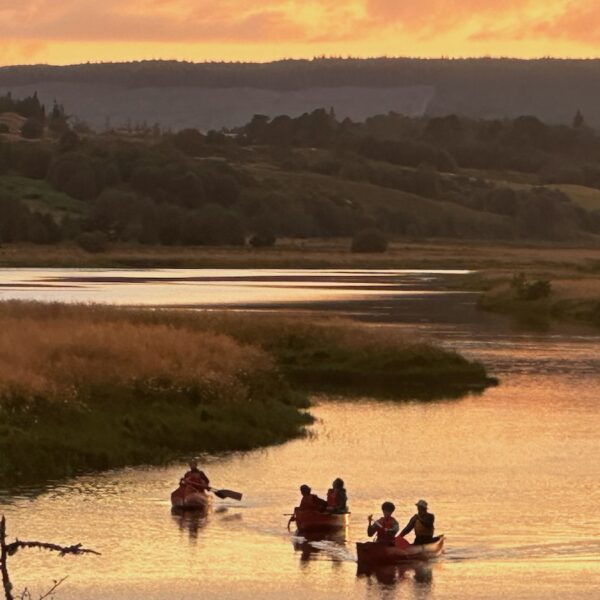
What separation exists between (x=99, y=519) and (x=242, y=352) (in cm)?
2508

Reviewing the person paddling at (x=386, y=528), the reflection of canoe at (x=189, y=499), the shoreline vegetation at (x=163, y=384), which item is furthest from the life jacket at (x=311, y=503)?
the shoreline vegetation at (x=163, y=384)

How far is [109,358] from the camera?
58375mm

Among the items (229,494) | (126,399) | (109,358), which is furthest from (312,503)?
(109,358)

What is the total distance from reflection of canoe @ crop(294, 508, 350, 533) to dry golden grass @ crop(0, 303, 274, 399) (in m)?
11.9

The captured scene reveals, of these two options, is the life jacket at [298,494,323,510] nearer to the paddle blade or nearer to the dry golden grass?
the paddle blade

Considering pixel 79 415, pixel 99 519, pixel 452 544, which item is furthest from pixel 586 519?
pixel 79 415

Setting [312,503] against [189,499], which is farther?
[189,499]

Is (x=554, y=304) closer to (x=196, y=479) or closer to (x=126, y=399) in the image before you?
(x=126, y=399)

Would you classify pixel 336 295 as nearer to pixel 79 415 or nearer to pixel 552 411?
pixel 552 411

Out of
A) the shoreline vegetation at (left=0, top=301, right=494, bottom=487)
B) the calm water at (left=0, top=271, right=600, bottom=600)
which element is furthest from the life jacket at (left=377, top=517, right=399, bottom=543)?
the shoreline vegetation at (left=0, top=301, right=494, bottom=487)

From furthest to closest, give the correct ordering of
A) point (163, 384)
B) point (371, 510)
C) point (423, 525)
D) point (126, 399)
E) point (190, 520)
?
1. point (163, 384)
2. point (126, 399)
3. point (371, 510)
4. point (190, 520)
5. point (423, 525)

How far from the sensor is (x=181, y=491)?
144 ft

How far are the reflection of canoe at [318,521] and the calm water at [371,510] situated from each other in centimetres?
36

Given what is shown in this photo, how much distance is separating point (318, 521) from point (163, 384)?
53.1 feet
